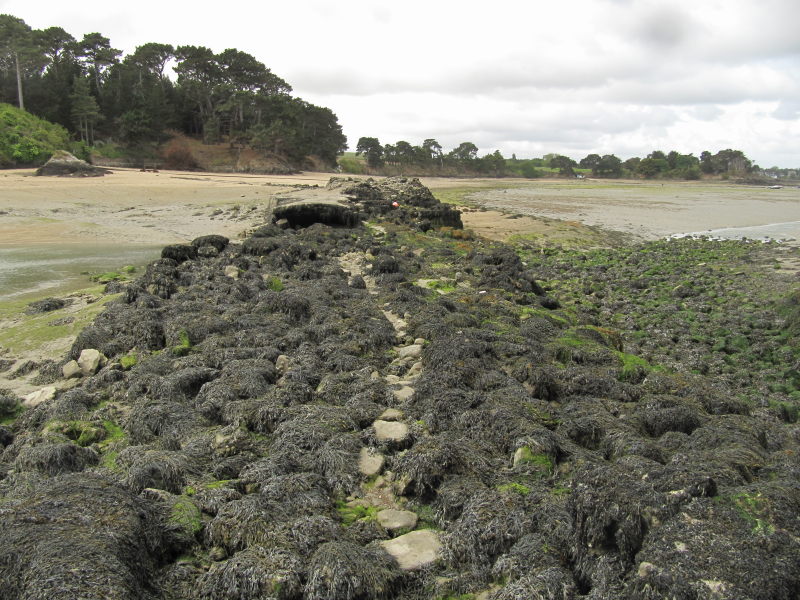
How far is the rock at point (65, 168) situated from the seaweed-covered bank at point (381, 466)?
2985cm

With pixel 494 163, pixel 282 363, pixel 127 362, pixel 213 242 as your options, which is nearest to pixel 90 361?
pixel 127 362

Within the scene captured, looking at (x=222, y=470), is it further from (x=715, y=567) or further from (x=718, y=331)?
(x=718, y=331)

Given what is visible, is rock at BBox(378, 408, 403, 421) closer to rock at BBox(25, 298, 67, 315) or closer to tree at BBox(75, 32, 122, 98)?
rock at BBox(25, 298, 67, 315)

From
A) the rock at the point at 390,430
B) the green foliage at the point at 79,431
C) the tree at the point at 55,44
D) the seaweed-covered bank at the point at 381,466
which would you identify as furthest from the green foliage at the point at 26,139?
the rock at the point at 390,430

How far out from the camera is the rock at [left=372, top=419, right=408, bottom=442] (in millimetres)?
5094

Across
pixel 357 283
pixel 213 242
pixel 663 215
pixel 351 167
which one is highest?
pixel 351 167

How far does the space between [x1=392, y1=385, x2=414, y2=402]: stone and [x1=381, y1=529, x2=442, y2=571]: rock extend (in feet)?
7.25

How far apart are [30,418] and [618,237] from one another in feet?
84.5

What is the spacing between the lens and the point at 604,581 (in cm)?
307

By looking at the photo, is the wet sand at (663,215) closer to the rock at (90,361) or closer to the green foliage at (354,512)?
the rock at (90,361)

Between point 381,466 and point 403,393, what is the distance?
4.94ft

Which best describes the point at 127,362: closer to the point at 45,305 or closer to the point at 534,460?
the point at 45,305

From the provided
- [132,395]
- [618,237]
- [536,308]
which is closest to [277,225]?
[536,308]

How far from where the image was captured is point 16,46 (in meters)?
48.1
